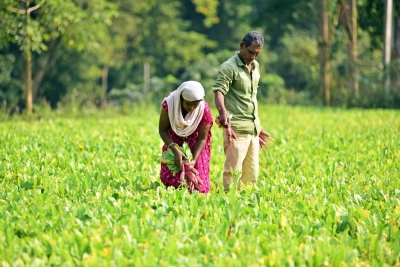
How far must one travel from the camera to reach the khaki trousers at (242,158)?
7789mm

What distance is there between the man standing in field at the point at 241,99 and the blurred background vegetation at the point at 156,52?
11.5m

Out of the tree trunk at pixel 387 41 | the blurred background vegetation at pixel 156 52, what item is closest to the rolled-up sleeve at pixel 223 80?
the blurred background vegetation at pixel 156 52

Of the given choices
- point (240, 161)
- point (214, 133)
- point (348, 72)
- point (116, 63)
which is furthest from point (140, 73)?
point (240, 161)

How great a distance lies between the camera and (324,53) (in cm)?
2853

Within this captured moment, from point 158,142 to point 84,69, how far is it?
2177cm

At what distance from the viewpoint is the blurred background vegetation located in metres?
19.8

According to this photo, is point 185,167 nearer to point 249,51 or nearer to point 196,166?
point 196,166

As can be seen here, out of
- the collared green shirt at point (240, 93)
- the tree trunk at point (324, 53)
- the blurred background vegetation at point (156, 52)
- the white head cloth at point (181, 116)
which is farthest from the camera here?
the tree trunk at point (324, 53)

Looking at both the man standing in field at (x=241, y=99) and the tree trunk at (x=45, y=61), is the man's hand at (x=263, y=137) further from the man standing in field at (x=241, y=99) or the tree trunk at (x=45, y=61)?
the tree trunk at (x=45, y=61)

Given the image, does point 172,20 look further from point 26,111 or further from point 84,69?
point 26,111

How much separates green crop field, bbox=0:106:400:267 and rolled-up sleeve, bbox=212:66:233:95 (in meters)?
1.10

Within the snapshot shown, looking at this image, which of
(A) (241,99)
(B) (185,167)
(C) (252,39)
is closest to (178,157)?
(B) (185,167)

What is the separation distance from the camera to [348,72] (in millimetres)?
27875

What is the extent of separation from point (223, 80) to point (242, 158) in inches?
36.0
